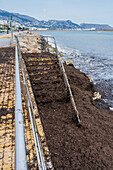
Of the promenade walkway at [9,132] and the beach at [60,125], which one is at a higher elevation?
the promenade walkway at [9,132]

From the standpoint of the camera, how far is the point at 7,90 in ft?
16.1

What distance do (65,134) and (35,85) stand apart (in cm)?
346

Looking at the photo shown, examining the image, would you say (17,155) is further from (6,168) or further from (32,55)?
(32,55)

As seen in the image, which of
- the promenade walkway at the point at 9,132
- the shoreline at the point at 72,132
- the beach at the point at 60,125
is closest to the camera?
the promenade walkway at the point at 9,132

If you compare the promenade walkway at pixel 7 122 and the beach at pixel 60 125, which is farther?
the beach at pixel 60 125

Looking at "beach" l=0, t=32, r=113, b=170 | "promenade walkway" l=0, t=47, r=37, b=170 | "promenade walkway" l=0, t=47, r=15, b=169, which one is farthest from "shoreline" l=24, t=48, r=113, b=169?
"promenade walkway" l=0, t=47, r=15, b=169

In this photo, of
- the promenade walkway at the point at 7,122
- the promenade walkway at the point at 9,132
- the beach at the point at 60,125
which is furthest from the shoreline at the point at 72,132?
the promenade walkway at the point at 7,122

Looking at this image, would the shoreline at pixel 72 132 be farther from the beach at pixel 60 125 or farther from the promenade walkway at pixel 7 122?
the promenade walkway at pixel 7 122

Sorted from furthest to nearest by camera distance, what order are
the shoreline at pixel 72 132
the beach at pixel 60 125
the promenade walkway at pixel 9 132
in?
the shoreline at pixel 72 132
the beach at pixel 60 125
the promenade walkway at pixel 9 132

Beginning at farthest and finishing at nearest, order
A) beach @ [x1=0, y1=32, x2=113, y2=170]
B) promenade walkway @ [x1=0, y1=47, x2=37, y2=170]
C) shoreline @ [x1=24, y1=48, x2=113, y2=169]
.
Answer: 1. shoreline @ [x1=24, y1=48, x2=113, y2=169]
2. beach @ [x1=0, y1=32, x2=113, y2=170]
3. promenade walkway @ [x1=0, y1=47, x2=37, y2=170]

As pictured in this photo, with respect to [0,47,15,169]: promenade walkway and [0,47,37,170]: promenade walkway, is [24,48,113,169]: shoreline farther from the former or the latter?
[0,47,15,169]: promenade walkway

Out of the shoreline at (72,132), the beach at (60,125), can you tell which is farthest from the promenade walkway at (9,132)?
the shoreline at (72,132)

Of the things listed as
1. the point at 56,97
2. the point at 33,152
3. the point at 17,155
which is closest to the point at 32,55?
the point at 56,97

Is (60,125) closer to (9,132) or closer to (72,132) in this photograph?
(72,132)
